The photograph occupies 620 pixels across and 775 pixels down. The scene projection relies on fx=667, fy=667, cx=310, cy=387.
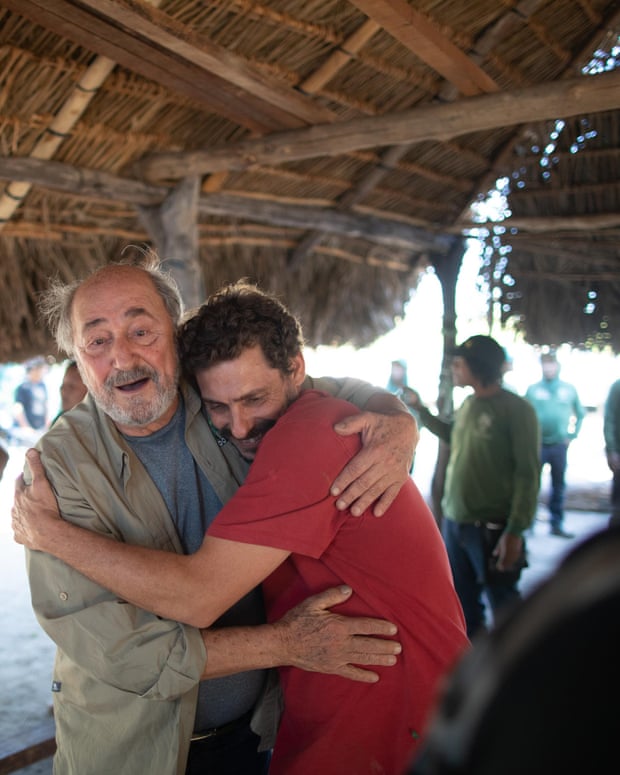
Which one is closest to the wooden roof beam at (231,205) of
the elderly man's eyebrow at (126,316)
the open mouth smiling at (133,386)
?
the elderly man's eyebrow at (126,316)

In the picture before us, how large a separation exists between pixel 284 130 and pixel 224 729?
10.0ft

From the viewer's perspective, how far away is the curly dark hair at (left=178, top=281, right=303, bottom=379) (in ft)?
5.36

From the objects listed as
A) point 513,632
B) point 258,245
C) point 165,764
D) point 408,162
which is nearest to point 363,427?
point 165,764

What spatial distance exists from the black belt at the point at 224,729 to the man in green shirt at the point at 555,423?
19.0 ft

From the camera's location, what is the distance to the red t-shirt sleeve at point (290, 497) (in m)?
1.28

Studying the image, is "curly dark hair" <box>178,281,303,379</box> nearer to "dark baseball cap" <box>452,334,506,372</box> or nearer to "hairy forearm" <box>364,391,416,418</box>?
"hairy forearm" <box>364,391,416,418</box>

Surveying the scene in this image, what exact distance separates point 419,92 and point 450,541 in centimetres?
290

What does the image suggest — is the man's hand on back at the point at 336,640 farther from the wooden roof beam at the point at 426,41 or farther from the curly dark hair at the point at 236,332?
the wooden roof beam at the point at 426,41

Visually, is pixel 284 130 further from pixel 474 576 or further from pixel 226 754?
pixel 226 754

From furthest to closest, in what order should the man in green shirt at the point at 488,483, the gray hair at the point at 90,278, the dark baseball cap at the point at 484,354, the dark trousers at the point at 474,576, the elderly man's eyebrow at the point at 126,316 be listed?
the dark baseball cap at the point at 484,354 < the dark trousers at the point at 474,576 < the man in green shirt at the point at 488,483 < the gray hair at the point at 90,278 < the elderly man's eyebrow at the point at 126,316

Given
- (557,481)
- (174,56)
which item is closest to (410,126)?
(174,56)

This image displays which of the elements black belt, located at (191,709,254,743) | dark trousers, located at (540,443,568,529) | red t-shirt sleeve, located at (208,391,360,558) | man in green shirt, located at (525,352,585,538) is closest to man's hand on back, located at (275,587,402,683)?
red t-shirt sleeve, located at (208,391,360,558)

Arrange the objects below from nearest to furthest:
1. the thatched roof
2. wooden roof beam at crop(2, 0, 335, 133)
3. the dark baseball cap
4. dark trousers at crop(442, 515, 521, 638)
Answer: wooden roof beam at crop(2, 0, 335, 133) → the thatched roof → dark trousers at crop(442, 515, 521, 638) → the dark baseball cap

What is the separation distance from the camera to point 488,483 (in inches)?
156
